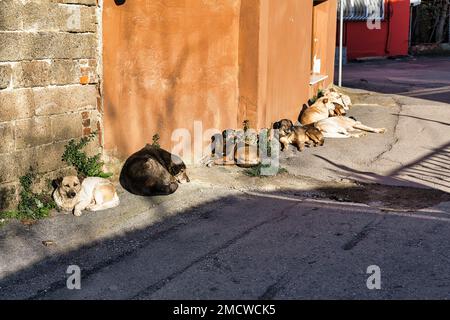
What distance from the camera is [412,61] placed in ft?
91.3

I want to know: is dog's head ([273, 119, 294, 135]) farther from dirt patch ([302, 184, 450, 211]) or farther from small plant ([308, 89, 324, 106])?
small plant ([308, 89, 324, 106])

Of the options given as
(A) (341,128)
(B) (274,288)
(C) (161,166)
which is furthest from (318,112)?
(B) (274,288)

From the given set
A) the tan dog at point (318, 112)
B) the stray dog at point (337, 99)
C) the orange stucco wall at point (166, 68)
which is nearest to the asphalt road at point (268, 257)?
the orange stucco wall at point (166, 68)

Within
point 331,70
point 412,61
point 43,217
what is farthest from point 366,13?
point 43,217

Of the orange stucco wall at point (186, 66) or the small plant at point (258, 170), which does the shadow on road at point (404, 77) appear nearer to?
the orange stucco wall at point (186, 66)

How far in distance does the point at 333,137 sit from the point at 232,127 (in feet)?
7.92

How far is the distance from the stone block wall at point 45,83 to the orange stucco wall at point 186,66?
10.1 inches

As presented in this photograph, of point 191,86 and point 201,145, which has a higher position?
point 191,86

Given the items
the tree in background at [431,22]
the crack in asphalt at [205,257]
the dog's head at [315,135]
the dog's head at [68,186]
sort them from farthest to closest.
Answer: the tree in background at [431,22] < the dog's head at [315,135] < the dog's head at [68,186] < the crack in asphalt at [205,257]

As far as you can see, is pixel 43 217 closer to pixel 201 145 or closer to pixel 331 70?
pixel 201 145

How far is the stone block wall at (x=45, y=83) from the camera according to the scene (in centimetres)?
673

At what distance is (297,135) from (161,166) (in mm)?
3165
